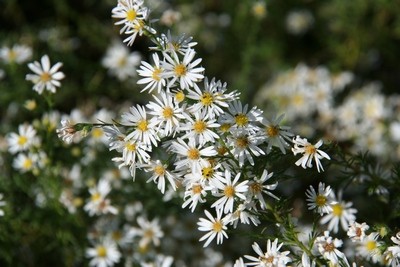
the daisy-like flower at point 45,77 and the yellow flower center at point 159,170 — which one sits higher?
the daisy-like flower at point 45,77

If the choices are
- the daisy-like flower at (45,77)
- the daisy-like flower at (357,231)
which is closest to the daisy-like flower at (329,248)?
the daisy-like flower at (357,231)

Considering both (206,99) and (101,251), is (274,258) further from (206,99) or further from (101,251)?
(101,251)

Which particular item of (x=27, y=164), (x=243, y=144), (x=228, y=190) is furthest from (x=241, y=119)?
(x=27, y=164)

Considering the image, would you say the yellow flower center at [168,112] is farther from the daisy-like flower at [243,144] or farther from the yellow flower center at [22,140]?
the yellow flower center at [22,140]

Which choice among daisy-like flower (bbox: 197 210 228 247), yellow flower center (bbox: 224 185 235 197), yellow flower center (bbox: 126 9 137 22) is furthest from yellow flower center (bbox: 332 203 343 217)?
yellow flower center (bbox: 126 9 137 22)

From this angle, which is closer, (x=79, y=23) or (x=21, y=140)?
(x=21, y=140)

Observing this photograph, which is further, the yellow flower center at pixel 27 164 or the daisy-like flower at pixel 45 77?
the yellow flower center at pixel 27 164

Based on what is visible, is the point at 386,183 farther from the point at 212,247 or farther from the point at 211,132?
the point at 212,247

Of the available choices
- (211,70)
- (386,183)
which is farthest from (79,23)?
(386,183)
